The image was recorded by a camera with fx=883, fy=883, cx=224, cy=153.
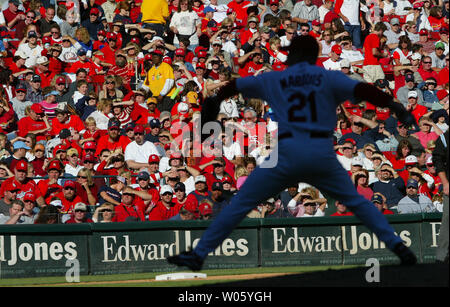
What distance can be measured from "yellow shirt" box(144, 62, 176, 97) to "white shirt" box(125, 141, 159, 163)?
2.37m

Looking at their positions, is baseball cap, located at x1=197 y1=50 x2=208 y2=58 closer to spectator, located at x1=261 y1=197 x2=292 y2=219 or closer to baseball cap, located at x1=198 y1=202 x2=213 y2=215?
spectator, located at x1=261 y1=197 x2=292 y2=219

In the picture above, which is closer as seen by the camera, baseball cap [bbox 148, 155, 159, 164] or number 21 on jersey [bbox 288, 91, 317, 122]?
number 21 on jersey [bbox 288, 91, 317, 122]

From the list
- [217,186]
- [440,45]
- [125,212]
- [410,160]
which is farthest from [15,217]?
[440,45]

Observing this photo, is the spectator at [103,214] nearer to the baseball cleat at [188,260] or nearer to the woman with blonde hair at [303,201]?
the woman with blonde hair at [303,201]

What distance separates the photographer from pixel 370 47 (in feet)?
64.5

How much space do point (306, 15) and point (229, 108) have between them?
14.9 feet

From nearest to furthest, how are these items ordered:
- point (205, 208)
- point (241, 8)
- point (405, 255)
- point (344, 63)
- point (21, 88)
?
point (405, 255), point (205, 208), point (21, 88), point (344, 63), point (241, 8)

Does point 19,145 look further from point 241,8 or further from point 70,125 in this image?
point 241,8

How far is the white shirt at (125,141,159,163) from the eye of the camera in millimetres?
15500

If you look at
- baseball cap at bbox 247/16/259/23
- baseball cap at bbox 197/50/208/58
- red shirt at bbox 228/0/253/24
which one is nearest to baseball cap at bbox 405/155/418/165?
baseball cap at bbox 197/50/208/58

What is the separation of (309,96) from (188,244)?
627 cm

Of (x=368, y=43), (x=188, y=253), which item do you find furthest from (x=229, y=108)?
(x=188, y=253)

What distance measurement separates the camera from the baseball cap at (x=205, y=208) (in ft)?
43.4

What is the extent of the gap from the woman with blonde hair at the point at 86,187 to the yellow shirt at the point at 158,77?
412 centimetres
